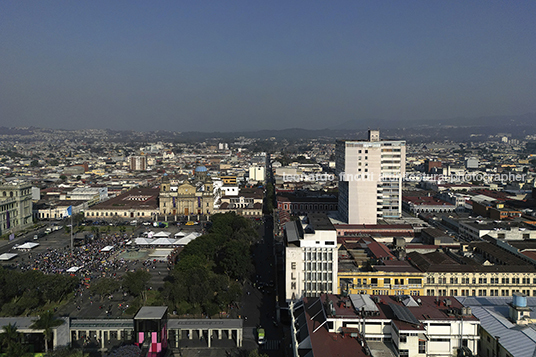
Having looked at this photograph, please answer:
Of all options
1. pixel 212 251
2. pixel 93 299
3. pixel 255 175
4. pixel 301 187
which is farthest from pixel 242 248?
pixel 255 175

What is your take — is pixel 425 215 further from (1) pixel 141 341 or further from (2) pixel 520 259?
(1) pixel 141 341

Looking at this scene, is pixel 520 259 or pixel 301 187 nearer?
pixel 520 259

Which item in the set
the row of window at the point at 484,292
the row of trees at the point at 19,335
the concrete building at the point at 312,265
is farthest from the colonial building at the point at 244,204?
the row of trees at the point at 19,335

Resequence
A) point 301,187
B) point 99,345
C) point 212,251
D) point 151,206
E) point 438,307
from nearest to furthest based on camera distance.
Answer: point 438,307 → point 99,345 → point 212,251 → point 151,206 → point 301,187

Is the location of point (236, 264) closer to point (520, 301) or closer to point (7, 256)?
point (520, 301)

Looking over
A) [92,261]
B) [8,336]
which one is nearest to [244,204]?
[92,261]

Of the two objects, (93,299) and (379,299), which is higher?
(379,299)

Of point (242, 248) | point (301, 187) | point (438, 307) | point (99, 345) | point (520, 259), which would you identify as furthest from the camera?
point (301, 187)
